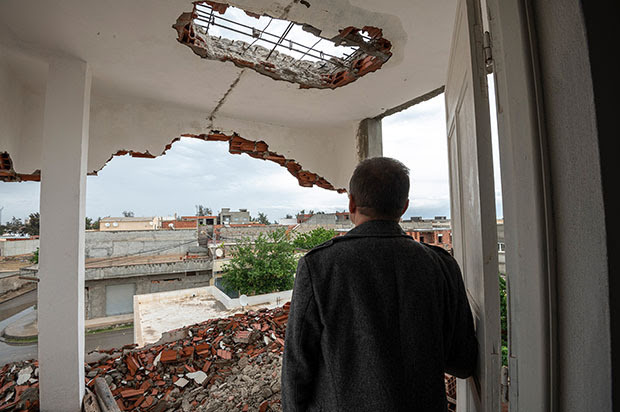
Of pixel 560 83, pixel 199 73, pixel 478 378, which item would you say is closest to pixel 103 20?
pixel 199 73

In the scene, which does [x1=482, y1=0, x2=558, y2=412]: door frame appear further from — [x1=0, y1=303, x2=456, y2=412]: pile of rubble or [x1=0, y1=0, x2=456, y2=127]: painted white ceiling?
[x1=0, y1=303, x2=456, y2=412]: pile of rubble

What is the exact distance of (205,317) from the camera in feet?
25.5

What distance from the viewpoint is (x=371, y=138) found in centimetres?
454

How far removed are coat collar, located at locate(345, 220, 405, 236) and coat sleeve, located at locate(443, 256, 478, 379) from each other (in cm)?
28

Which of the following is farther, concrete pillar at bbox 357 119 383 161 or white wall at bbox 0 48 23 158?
concrete pillar at bbox 357 119 383 161

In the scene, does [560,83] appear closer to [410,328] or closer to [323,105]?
[410,328]

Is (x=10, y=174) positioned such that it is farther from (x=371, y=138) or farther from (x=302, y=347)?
(x=371, y=138)

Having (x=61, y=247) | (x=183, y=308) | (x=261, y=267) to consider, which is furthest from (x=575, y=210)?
(x=261, y=267)

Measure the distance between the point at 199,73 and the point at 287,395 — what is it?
3220 millimetres

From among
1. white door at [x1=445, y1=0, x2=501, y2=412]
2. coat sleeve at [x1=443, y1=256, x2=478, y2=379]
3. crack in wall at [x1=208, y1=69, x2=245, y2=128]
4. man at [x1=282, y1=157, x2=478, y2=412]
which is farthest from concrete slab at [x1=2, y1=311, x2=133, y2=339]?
white door at [x1=445, y1=0, x2=501, y2=412]

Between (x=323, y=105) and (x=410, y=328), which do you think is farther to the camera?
(x=323, y=105)

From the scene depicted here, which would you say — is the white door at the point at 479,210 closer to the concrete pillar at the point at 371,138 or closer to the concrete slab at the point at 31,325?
the concrete pillar at the point at 371,138

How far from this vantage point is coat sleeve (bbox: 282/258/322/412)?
969 millimetres

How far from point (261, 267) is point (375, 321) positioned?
10064 millimetres
